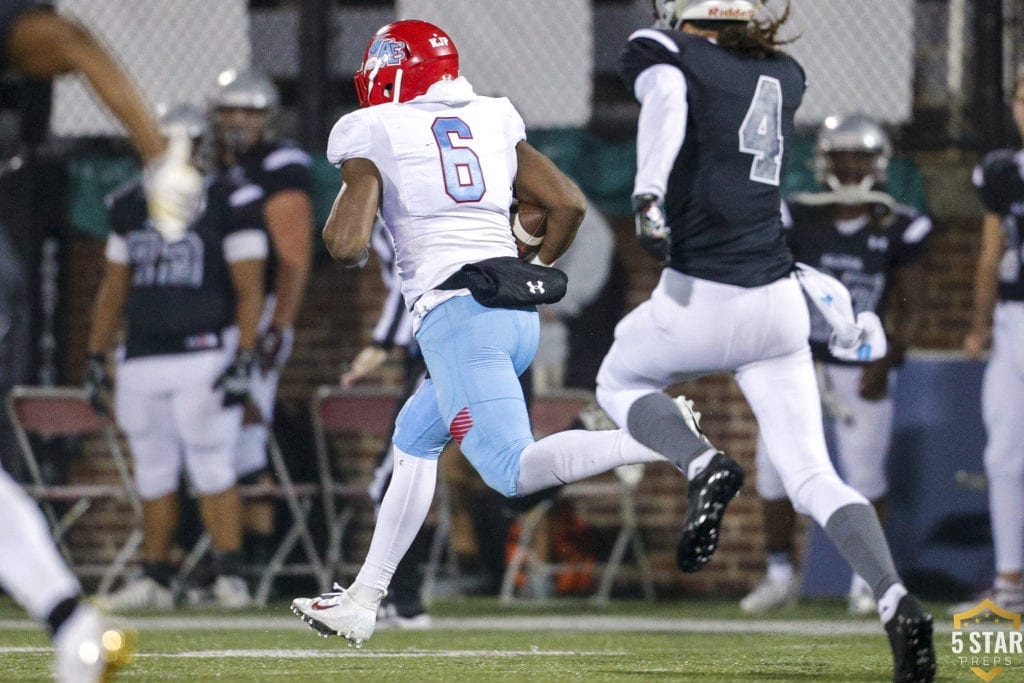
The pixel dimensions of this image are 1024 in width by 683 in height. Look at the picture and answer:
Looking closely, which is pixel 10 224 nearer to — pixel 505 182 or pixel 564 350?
pixel 564 350

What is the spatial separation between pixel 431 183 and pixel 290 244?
3.95 m

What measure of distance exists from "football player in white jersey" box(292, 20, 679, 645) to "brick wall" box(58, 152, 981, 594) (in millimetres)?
3899

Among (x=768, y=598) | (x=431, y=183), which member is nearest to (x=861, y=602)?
(x=768, y=598)

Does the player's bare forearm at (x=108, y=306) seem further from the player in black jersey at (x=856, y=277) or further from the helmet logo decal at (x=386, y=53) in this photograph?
the helmet logo decal at (x=386, y=53)

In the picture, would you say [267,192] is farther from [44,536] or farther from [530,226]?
[44,536]

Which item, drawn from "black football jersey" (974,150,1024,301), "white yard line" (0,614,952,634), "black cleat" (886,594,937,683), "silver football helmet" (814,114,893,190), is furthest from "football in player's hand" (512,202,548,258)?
"silver football helmet" (814,114,893,190)

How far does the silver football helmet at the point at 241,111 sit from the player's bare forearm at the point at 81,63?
4939mm

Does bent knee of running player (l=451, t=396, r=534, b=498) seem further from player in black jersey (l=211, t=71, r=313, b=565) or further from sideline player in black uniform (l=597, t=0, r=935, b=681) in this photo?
player in black jersey (l=211, t=71, r=313, b=565)

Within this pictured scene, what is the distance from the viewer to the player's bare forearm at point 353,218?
15.0ft

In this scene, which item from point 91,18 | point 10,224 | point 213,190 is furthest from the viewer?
point 91,18

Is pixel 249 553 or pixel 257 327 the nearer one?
pixel 257 327

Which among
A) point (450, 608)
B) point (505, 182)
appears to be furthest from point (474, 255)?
point (450, 608)

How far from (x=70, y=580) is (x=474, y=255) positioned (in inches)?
64.6

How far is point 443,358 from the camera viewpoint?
477 cm
